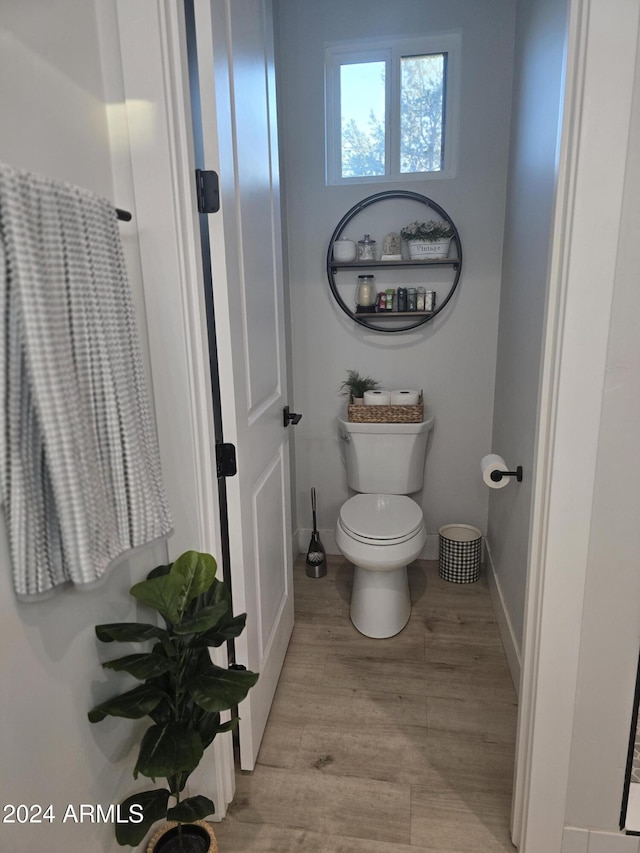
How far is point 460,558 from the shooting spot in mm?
2561

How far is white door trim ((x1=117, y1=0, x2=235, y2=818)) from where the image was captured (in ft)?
3.53

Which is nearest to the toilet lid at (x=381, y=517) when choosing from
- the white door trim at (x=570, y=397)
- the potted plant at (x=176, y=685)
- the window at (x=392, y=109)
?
the white door trim at (x=570, y=397)

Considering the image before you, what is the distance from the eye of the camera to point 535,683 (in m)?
1.25

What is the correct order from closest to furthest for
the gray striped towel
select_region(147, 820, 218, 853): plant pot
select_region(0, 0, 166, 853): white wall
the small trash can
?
the gray striped towel
select_region(0, 0, 166, 853): white wall
select_region(147, 820, 218, 853): plant pot
the small trash can

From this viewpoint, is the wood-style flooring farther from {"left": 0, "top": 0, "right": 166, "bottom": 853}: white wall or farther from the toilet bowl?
{"left": 0, "top": 0, "right": 166, "bottom": 853}: white wall

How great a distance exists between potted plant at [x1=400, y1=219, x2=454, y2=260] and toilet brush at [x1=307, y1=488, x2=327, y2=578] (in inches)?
50.1

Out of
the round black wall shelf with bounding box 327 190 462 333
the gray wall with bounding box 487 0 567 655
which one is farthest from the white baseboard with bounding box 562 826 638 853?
the round black wall shelf with bounding box 327 190 462 333

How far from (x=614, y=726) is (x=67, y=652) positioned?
1.21 meters

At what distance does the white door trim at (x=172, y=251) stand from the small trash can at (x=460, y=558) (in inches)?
61.4

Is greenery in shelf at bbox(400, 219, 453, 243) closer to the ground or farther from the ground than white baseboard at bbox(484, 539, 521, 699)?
farther from the ground

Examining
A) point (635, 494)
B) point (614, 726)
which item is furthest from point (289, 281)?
point (614, 726)

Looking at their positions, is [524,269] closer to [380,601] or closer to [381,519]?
[381,519]

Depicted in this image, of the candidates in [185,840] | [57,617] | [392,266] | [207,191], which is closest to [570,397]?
[207,191]

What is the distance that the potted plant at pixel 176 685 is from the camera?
3.32 feet
